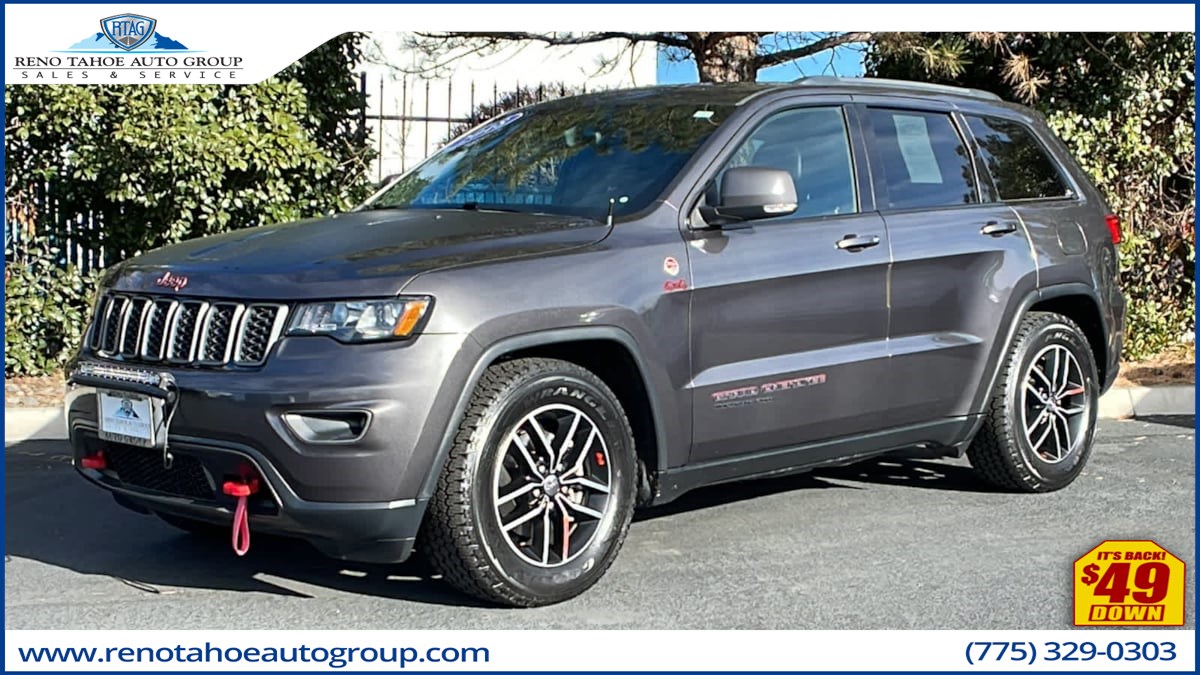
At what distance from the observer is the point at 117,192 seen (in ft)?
31.7

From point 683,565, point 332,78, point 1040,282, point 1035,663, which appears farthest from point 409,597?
point 332,78

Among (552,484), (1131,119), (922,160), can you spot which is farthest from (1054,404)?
(1131,119)

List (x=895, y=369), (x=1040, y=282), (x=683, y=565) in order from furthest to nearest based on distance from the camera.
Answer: (x=1040, y=282) < (x=895, y=369) < (x=683, y=565)

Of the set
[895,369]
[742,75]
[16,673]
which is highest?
[742,75]

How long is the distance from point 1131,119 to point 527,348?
7815mm

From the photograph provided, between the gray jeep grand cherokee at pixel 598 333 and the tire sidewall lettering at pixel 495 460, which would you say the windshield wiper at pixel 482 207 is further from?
the tire sidewall lettering at pixel 495 460

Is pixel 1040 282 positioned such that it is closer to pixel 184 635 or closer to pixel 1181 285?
pixel 184 635

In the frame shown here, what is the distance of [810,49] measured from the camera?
434 inches

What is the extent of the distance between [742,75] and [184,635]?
745cm

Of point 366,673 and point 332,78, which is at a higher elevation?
point 332,78

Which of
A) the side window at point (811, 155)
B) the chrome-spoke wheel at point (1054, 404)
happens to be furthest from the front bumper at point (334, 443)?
the chrome-spoke wheel at point (1054, 404)

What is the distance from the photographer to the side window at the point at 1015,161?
6.60 m

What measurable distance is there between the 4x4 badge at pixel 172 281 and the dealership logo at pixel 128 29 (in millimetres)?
4285

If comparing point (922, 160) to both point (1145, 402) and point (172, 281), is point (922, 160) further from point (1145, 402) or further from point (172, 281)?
point (1145, 402)
